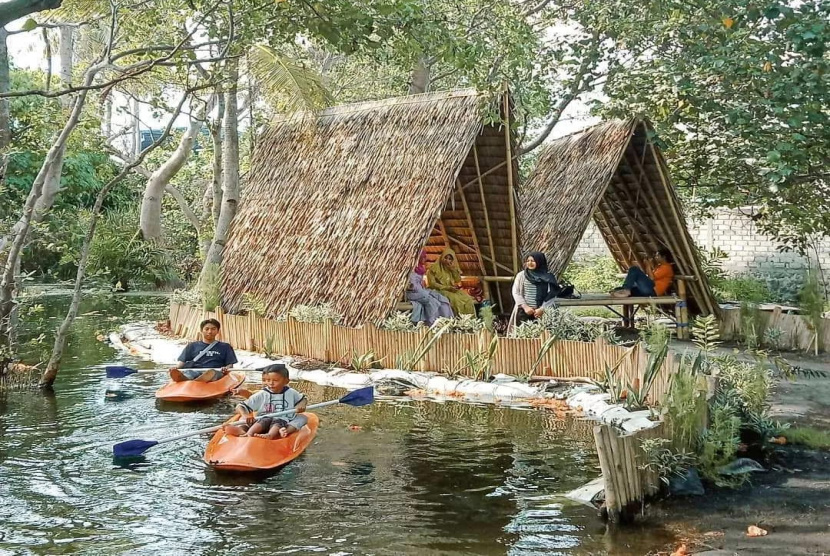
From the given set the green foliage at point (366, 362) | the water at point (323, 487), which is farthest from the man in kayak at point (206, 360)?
the green foliage at point (366, 362)

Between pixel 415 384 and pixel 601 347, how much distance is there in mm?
2125

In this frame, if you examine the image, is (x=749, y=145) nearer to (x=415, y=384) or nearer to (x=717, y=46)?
(x=717, y=46)

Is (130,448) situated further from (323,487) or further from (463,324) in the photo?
(463,324)

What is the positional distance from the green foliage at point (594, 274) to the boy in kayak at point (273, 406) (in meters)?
12.2

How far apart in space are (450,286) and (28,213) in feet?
19.3

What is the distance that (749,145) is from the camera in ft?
41.6

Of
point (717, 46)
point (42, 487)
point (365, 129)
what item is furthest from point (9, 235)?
point (717, 46)

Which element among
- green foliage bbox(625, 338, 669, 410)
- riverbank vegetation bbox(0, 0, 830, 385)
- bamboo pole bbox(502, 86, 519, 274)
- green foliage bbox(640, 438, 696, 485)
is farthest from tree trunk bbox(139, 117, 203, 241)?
green foliage bbox(640, 438, 696, 485)

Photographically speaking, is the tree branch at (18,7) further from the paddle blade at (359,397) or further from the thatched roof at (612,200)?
the thatched roof at (612,200)

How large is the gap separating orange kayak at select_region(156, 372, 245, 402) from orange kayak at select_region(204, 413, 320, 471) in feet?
7.67

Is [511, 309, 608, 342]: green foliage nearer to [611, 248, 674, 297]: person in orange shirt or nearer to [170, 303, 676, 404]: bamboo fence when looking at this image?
[170, 303, 676, 404]: bamboo fence

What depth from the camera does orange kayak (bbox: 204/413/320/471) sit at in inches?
279

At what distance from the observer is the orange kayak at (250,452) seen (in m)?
7.10

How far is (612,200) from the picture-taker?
14648 mm
